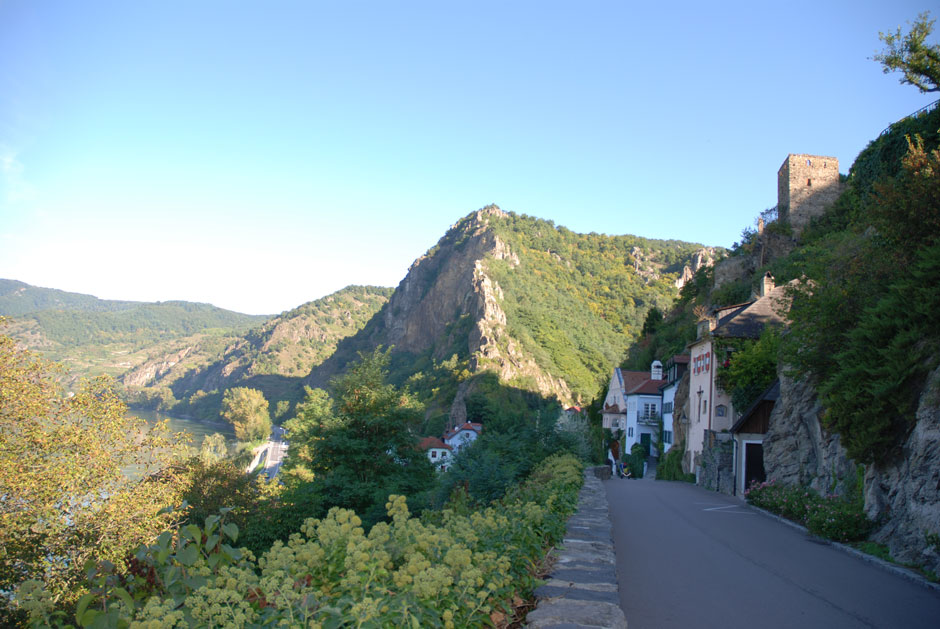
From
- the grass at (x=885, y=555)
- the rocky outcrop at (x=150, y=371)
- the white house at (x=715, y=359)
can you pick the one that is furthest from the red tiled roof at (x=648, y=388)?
the rocky outcrop at (x=150, y=371)

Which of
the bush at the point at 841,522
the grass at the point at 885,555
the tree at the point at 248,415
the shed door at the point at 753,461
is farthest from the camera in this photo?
the tree at the point at 248,415

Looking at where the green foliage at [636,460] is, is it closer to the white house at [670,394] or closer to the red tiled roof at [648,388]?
the white house at [670,394]

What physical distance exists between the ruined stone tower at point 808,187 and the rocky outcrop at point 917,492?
35.6m

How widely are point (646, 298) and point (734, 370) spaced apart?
119 meters

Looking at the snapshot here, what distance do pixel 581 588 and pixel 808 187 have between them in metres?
44.6

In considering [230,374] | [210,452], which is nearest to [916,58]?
[210,452]

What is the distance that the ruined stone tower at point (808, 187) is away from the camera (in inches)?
1614

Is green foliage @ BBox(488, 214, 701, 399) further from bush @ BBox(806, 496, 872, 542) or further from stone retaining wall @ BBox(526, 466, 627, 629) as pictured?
stone retaining wall @ BBox(526, 466, 627, 629)

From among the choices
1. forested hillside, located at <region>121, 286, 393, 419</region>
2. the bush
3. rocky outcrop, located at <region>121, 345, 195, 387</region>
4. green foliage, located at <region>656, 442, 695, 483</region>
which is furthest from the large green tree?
rocky outcrop, located at <region>121, 345, 195, 387</region>

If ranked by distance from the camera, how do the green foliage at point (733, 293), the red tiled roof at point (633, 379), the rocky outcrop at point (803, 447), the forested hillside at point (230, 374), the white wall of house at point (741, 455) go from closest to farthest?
the rocky outcrop at point (803, 447)
the white wall of house at point (741, 455)
the green foliage at point (733, 293)
the red tiled roof at point (633, 379)
the forested hillside at point (230, 374)

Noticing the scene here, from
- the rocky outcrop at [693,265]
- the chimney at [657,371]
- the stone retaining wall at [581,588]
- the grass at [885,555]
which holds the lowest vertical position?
the grass at [885,555]

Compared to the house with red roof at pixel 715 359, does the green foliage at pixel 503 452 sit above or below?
→ below

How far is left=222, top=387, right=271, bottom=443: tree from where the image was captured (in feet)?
350

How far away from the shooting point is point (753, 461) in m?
22.1
